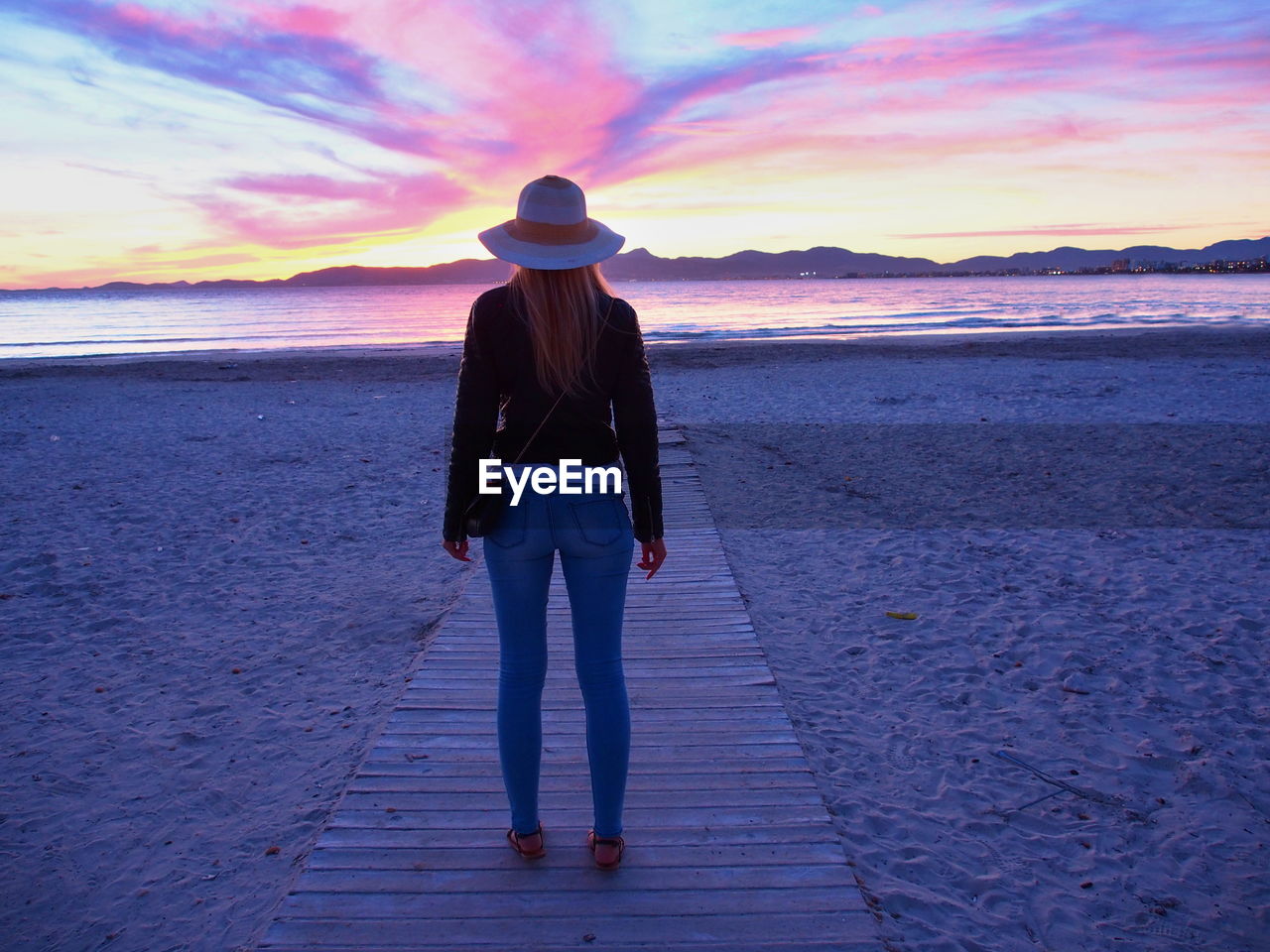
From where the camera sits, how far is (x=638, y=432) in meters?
2.35

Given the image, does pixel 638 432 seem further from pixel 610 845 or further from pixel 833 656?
pixel 833 656

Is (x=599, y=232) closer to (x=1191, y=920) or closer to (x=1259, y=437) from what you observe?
(x=1191, y=920)

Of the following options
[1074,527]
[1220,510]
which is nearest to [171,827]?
[1074,527]

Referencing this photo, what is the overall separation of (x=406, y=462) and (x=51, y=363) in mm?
20162

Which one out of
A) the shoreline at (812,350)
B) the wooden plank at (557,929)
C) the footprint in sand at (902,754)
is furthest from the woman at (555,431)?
the shoreline at (812,350)

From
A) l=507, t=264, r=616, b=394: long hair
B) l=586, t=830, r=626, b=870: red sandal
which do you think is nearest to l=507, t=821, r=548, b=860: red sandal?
l=586, t=830, r=626, b=870: red sandal

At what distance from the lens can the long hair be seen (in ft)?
7.18

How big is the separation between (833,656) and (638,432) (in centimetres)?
280

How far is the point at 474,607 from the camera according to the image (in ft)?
16.7

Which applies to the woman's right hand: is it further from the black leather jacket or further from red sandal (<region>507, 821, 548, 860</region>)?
red sandal (<region>507, 821, 548, 860</region>)

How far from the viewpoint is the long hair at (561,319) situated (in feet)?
7.18

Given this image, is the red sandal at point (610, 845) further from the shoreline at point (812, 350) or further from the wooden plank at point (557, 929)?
the shoreline at point (812, 350)

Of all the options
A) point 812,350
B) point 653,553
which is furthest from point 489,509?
point 812,350

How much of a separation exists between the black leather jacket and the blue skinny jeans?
11 cm
